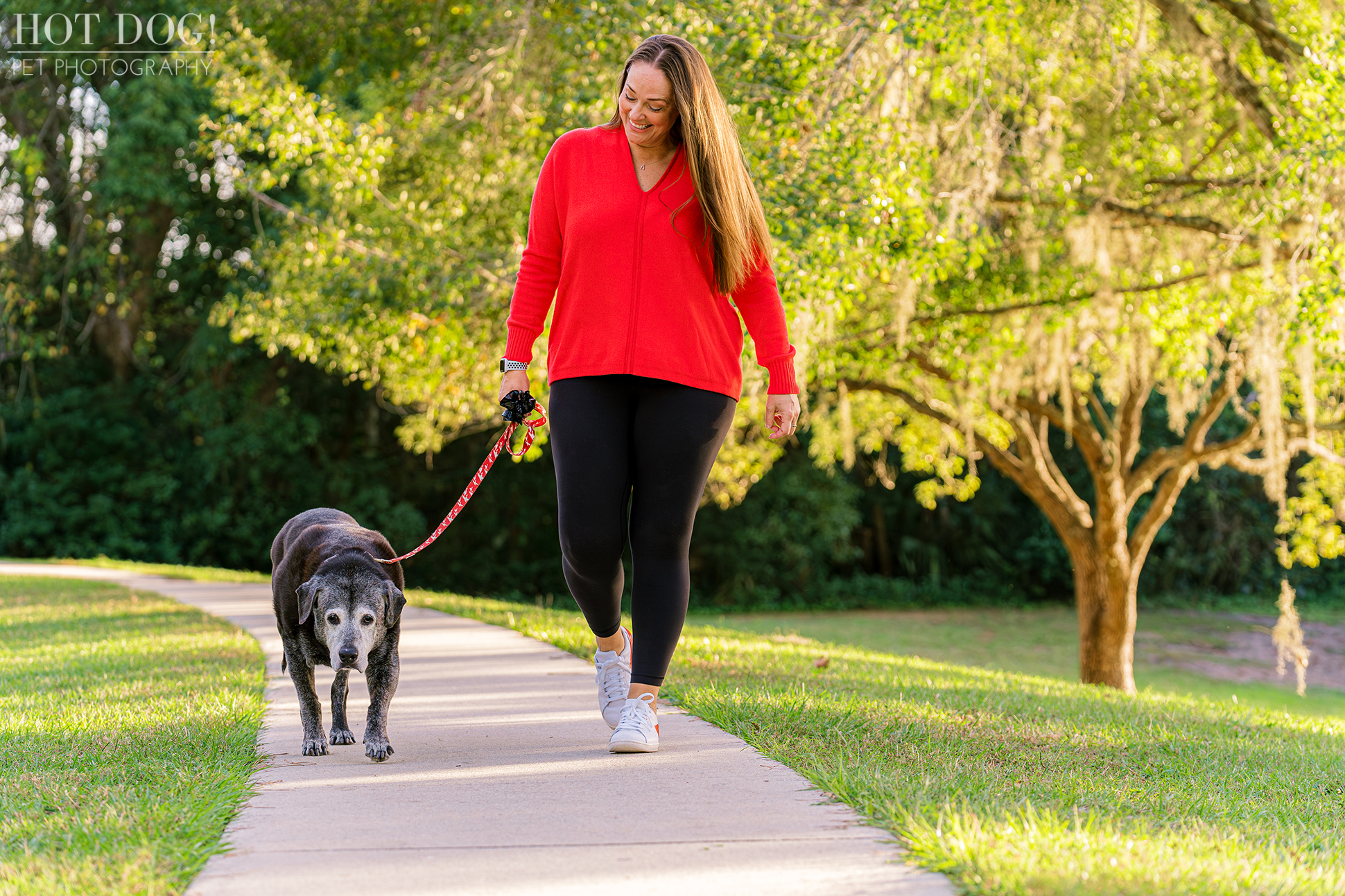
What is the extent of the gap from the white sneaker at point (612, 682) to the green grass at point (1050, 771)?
36 cm

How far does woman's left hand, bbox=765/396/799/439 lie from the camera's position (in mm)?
3471

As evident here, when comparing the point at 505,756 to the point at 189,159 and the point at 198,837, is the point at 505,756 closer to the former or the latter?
the point at 198,837

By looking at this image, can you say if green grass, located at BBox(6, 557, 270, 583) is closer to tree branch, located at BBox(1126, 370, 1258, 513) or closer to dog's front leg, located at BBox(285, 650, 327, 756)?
tree branch, located at BBox(1126, 370, 1258, 513)

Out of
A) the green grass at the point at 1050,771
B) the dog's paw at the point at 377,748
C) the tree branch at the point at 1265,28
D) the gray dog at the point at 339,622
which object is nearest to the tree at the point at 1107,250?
the tree branch at the point at 1265,28

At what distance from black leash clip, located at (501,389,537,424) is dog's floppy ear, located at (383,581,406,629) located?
1.94 ft

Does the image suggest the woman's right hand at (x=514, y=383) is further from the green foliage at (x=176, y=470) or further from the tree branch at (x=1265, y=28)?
the green foliage at (x=176, y=470)

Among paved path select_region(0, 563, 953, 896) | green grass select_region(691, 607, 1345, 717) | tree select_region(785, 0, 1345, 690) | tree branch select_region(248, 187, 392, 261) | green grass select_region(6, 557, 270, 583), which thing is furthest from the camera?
green grass select_region(691, 607, 1345, 717)

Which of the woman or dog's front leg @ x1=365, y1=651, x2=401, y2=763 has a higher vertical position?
the woman

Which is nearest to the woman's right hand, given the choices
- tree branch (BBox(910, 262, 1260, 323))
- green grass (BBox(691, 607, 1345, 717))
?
tree branch (BBox(910, 262, 1260, 323))

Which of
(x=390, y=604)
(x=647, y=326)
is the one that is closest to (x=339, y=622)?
(x=390, y=604)

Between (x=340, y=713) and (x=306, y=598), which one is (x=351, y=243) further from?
(x=306, y=598)

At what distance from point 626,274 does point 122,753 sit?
77.0 inches

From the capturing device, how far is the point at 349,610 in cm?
325

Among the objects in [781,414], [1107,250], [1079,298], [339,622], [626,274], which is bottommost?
[339,622]
